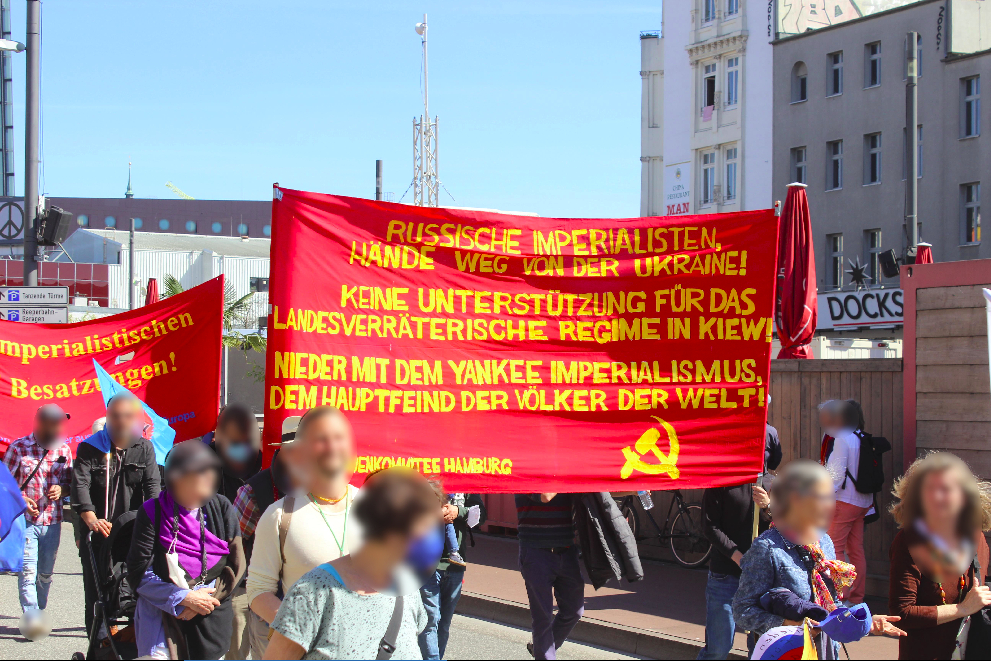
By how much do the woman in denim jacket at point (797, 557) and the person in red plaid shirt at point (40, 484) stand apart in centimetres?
572

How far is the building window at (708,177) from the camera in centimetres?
4184

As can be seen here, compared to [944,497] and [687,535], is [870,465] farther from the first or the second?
[944,497]

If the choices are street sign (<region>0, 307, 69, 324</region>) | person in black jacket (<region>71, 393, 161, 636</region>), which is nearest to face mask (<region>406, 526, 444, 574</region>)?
person in black jacket (<region>71, 393, 161, 636</region>)

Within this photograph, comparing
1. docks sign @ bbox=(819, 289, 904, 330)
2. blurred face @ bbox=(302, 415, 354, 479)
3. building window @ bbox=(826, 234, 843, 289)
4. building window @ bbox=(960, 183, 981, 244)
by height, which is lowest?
blurred face @ bbox=(302, 415, 354, 479)

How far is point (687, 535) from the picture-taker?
34.4 feet

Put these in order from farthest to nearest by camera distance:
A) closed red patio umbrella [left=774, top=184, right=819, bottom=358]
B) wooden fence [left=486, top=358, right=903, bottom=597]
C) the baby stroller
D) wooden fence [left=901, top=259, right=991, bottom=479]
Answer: closed red patio umbrella [left=774, top=184, right=819, bottom=358] < wooden fence [left=486, top=358, right=903, bottom=597] < wooden fence [left=901, top=259, right=991, bottom=479] < the baby stroller

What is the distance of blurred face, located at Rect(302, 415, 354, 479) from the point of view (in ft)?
12.4

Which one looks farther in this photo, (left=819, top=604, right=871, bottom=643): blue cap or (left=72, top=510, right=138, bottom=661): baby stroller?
(left=72, top=510, right=138, bottom=661): baby stroller

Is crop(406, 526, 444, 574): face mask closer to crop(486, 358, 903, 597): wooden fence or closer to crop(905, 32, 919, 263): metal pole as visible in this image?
crop(486, 358, 903, 597): wooden fence

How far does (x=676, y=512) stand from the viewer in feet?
35.2

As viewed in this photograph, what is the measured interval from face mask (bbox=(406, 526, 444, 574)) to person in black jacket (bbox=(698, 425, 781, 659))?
297 centimetres

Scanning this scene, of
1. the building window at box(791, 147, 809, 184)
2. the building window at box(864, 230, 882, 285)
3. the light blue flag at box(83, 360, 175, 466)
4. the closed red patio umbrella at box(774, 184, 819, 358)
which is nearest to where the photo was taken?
the light blue flag at box(83, 360, 175, 466)

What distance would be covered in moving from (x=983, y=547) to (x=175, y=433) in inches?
230

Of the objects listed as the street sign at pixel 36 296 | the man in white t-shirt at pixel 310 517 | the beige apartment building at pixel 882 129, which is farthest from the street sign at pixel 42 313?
the beige apartment building at pixel 882 129
